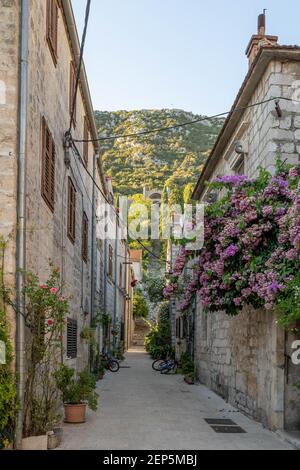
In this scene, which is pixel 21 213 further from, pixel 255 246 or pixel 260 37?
pixel 260 37

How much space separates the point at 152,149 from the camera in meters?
81.0

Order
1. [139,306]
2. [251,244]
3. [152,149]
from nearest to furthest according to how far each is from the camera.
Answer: [251,244], [139,306], [152,149]

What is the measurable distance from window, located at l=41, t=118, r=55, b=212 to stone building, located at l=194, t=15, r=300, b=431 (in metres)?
3.77

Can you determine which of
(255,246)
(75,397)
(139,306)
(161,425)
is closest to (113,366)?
(75,397)

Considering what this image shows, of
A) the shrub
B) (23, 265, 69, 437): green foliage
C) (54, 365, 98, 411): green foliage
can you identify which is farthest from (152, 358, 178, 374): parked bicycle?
(23, 265, 69, 437): green foliage

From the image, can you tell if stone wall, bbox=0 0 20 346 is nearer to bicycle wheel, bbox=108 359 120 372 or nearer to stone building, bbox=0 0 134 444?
stone building, bbox=0 0 134 444

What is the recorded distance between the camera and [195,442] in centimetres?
868

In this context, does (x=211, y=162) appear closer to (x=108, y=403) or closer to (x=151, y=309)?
(x=108, y=403)

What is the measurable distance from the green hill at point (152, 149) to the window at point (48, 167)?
54829 mm

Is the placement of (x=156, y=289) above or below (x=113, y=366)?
above

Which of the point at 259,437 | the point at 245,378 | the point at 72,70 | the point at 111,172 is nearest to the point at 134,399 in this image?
the point at 245,378

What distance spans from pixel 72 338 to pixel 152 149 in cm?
6881

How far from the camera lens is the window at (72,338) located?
1296 centimetres

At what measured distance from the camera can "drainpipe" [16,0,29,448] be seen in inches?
293
